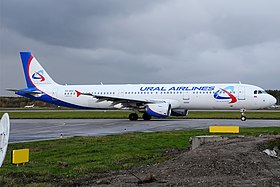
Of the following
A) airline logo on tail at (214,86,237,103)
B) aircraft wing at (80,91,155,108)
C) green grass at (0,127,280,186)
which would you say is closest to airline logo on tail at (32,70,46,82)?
aircraft wing at (80,91,155,108)

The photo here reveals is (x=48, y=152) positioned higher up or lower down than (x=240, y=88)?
lower down

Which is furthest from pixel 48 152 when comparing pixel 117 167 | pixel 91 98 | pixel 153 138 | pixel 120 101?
pixel 91 98

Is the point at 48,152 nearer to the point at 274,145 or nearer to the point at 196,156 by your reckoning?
the point at 196,156

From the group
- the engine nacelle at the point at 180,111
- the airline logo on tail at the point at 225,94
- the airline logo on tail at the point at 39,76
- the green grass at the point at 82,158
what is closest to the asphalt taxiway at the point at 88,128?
the green grass at the point at 82,158

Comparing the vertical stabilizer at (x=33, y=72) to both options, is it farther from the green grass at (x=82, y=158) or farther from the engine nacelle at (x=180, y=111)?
the green grass at (x=82, y=158)

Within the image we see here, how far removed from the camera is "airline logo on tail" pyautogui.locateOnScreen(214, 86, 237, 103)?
3466 centimetres

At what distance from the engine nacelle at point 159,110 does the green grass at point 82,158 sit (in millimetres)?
16689

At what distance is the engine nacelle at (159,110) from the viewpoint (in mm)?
34219

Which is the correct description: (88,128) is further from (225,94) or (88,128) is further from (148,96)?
(225,94)

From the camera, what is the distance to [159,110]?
34.2 m

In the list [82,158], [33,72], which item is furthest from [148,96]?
[82,158]

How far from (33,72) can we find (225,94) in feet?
62.9

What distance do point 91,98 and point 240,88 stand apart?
43.5 ft

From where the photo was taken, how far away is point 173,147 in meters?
14.8
